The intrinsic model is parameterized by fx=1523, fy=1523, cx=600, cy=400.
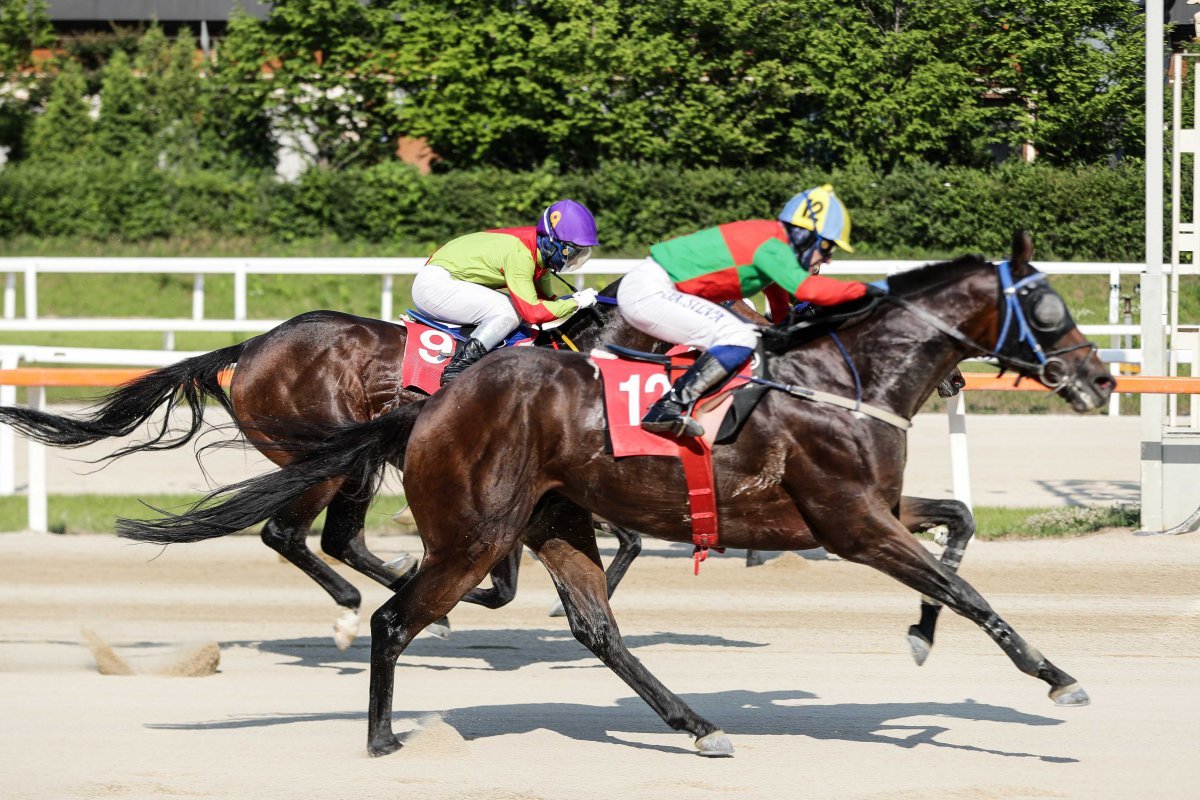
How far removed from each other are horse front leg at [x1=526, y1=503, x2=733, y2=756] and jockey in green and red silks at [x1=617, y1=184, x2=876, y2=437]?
679mm

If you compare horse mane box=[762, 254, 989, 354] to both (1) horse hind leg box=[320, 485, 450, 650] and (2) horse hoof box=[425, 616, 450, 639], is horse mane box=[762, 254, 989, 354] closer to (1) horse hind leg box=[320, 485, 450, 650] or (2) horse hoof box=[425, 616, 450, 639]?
(2) horse hoof box=[425, 616, 450, 639]

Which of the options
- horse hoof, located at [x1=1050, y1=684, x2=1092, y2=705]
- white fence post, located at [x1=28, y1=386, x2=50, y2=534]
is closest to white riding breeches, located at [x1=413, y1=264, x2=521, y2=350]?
horse hoof, located at [x1=1050, y1=684, x2=1092, y2=705]

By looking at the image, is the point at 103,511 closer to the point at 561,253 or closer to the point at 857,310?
the point at 561,253

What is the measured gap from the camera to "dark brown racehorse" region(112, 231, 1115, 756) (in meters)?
5.14

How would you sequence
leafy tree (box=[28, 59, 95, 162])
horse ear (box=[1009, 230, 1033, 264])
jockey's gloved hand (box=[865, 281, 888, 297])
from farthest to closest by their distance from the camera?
leafy tree (box=[28, 59, 95, 162])
jockey's gloved hand (box=[865, 281, 888, 297])
horse ear (box=[1009, 230, 1033, 264])

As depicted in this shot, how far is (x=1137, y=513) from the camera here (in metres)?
9.63

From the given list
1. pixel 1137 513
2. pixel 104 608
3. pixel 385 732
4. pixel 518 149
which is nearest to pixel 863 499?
pixel 385 732

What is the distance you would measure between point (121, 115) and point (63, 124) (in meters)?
1.57

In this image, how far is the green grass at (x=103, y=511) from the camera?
1020 cm

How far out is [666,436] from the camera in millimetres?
5188

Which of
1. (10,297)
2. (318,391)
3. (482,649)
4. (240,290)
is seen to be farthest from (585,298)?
(10,297)

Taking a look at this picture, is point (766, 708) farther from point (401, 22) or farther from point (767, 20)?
point (401, 22)

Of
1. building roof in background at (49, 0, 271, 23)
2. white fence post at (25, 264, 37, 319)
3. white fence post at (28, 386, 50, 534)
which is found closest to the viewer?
white fence post at (28, 386, 50, 534)

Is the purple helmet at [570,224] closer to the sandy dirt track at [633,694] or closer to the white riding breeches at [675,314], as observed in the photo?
the white riding breeches at [675,314]
